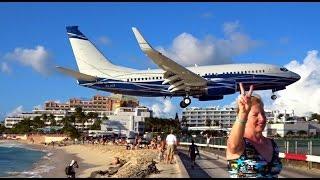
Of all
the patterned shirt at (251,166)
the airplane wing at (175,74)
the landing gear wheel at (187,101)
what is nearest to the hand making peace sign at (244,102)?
the patterned shirt at (251,166)

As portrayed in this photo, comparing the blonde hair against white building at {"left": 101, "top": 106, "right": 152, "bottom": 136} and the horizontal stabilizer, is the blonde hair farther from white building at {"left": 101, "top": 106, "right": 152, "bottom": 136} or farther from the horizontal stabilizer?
white building at {"left": 101, "top": 106, "right": 152, "bottom": 136}

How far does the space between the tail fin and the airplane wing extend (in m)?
5.07

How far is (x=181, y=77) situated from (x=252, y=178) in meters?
46.8

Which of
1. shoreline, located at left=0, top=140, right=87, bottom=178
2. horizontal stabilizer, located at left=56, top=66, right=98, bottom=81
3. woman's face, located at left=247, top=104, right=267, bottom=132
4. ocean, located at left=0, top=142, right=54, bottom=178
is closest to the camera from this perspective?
woman's face, located at left=247, top=104, right=267, bottom=132

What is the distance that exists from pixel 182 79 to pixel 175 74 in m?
0.87

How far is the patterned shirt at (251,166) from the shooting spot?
4910 mm

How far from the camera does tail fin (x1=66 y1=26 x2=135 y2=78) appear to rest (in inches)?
2249

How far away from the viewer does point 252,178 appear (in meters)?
4.92

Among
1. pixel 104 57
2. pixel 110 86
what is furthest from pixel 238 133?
pixel 104 57

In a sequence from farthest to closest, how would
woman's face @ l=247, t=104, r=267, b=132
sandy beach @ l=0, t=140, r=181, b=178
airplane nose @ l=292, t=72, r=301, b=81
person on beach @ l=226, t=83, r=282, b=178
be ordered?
airplane nose @ l=292, t=72, r=301, b=81 → sandy beach @ l=0, t=140, r=181, b=178 → woman's face @ l=247, t=104, r=267, b=132 → person on beach @ l=226, t=83, r=282, b=178

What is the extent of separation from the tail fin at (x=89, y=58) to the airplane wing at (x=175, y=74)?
507 cm

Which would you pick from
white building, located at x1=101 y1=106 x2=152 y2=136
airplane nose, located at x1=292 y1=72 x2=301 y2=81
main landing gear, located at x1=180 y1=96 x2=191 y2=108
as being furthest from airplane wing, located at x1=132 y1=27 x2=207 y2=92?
white building, located at x1=101 y1=106 x2=152 y2=136

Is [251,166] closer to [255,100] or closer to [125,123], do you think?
[255,100]

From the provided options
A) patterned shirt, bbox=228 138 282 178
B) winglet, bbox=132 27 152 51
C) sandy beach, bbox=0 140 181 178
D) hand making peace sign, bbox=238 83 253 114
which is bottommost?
sandy beach, bbox=0 140 181 178
